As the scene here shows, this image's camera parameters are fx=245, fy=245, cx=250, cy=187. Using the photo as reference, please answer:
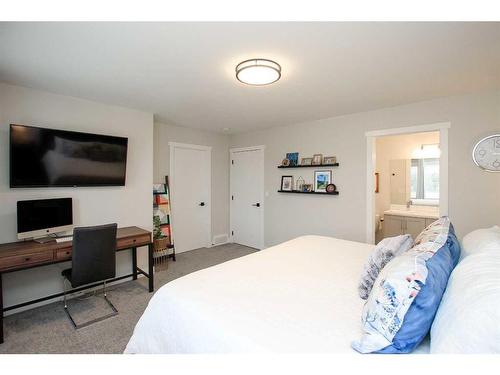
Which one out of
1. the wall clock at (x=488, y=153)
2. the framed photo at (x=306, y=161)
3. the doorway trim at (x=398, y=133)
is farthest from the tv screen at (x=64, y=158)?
the wall clock at (x=488, y=153)

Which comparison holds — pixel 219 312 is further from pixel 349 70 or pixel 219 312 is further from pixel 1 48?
pixel 1 48

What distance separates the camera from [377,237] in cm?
464

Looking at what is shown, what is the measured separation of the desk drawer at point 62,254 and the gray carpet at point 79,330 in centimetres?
60

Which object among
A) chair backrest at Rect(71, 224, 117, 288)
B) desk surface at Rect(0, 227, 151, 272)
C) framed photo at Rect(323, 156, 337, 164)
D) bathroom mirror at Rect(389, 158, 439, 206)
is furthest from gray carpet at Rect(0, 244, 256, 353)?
bathroom mirror at Rect(389, 158, 439, 206)

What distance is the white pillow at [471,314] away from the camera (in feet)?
2.61

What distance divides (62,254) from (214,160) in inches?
121

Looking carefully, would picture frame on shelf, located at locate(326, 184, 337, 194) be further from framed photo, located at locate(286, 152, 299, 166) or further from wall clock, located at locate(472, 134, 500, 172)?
wall clock, located at locate(472, 134, 500, 172)

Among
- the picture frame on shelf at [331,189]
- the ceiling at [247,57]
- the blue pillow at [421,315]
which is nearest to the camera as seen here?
the blue pillow at [421,315]

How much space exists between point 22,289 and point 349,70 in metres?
3.85

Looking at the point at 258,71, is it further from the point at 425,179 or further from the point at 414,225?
the point at 425,179

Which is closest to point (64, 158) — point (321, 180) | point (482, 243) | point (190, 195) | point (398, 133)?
point (190, 195)

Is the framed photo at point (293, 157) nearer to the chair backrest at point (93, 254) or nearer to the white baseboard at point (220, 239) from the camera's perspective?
the white baseboard at point (220, 239)

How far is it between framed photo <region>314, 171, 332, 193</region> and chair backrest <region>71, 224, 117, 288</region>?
115 inches
